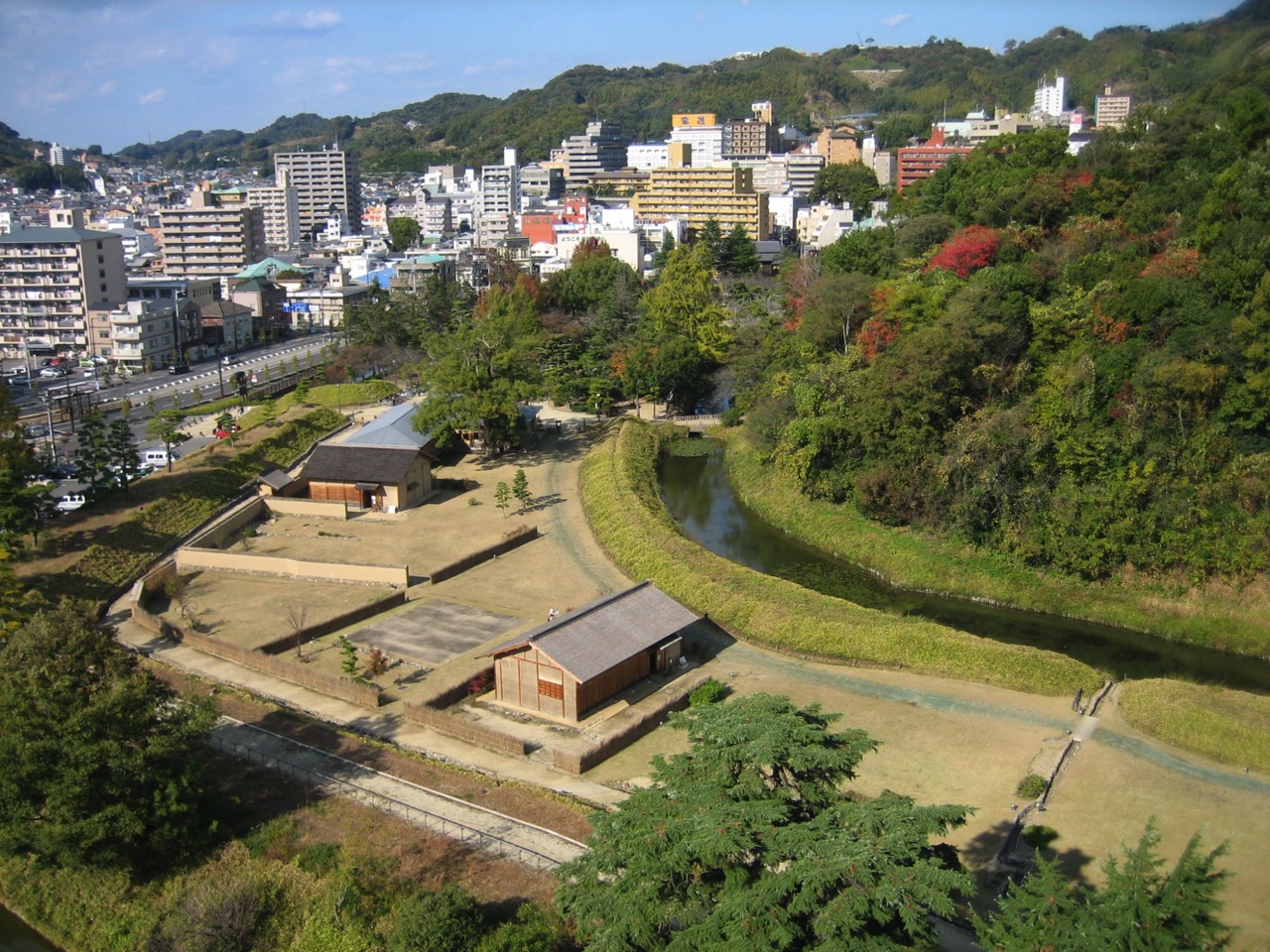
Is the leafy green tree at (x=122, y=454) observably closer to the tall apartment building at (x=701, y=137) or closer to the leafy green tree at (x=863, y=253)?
→ the leafy green tree at (x=863, y=253)

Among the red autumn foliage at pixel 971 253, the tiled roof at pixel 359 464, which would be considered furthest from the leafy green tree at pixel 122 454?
the red autumn foliage at pixel 971 253

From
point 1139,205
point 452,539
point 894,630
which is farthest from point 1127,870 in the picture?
point 1139,205

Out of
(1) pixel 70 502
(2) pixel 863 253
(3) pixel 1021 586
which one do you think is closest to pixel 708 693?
(3) pixel 1021 586

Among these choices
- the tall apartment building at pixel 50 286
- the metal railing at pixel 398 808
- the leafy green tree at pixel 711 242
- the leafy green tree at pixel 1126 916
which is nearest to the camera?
the leafy green tree at pixel 1126 916

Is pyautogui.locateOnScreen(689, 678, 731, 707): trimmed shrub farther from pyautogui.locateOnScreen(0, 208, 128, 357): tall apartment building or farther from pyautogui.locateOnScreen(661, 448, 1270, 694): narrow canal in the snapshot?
pyautogui.locateOnScreen(0, 208, 128, 357): tall apartment building

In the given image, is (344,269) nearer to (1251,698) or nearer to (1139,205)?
(1139,205)

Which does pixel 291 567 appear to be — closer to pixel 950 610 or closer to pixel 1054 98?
pixel 950 610
